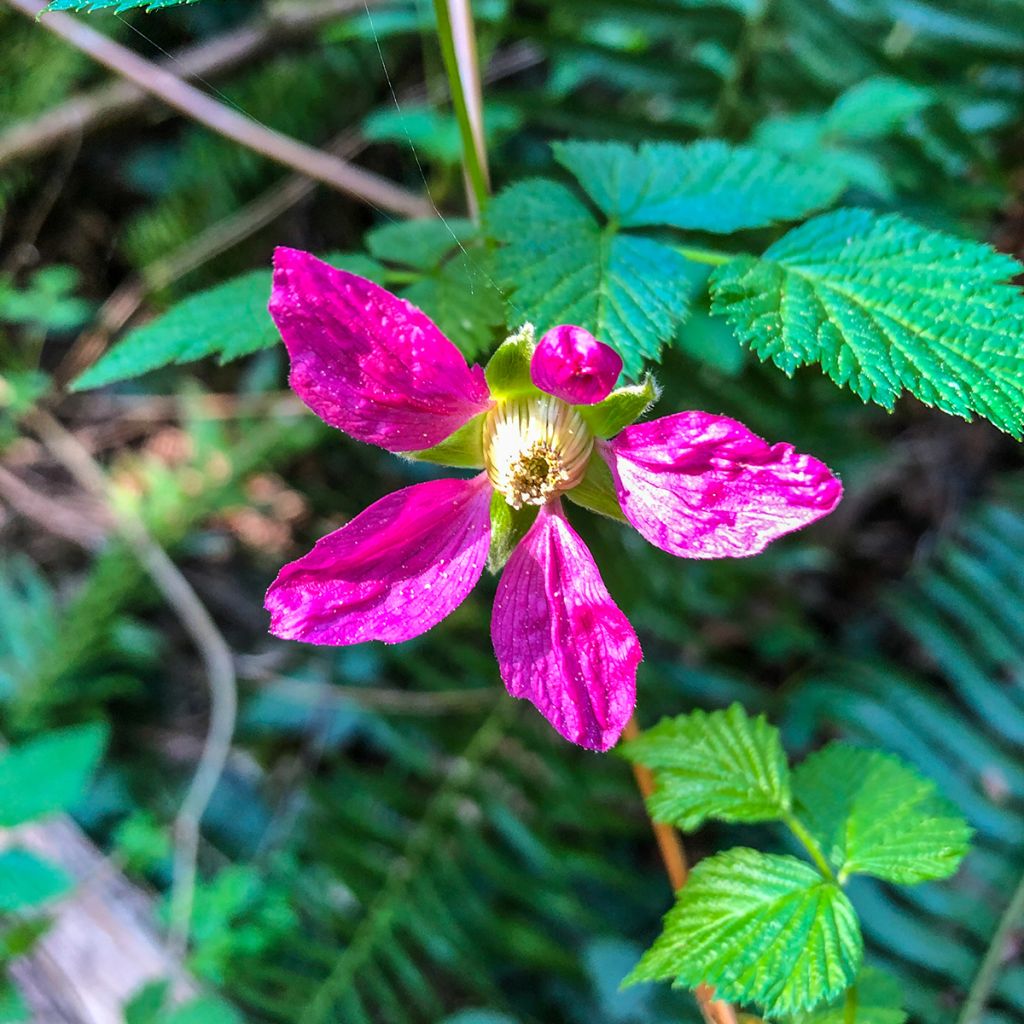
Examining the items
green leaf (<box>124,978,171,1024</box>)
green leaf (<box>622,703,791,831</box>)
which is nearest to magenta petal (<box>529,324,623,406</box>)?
green leaf (<box>622,703,791,831</box>)

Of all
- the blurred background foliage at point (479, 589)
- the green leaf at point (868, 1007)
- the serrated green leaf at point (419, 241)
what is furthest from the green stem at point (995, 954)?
the serrated green leaf at point (419, 241)

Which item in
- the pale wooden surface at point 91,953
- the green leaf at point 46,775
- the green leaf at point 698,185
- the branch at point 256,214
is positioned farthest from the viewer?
the branch at point 256,214

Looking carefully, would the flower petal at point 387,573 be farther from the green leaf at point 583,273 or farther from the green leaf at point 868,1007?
the green leaf at point 868,1007

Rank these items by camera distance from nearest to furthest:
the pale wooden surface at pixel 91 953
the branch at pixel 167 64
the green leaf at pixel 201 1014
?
the green leaf at pixel 201 1014 → the pale wooden surface at pixel 91 953 → the branch at pixel 167 64

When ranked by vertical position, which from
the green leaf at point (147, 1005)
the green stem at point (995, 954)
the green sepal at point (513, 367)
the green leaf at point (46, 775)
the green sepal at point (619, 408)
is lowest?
the green stem at point (995, 954)

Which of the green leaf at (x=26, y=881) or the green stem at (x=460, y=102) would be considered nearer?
the green stem at (x=460, y=102)

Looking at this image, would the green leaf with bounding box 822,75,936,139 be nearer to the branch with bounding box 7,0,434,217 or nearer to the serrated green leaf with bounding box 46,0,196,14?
the branch with bounding box 7,0,434,217

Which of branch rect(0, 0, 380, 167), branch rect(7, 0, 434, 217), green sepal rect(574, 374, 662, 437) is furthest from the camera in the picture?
branch rect(0, 0, 380, 167)

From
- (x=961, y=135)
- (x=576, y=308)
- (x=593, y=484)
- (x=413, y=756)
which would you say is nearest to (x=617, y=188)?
(x=576, y=308)

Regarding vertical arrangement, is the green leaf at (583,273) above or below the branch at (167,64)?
below
